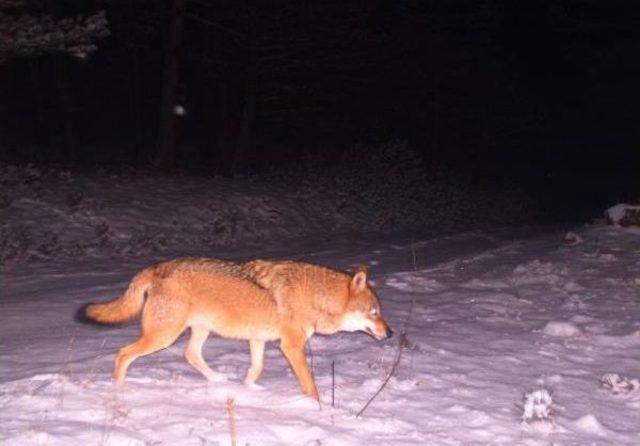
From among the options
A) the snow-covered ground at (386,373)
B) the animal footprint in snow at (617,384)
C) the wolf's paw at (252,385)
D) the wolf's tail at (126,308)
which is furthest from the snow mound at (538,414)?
the wolf's tail at (126,308)

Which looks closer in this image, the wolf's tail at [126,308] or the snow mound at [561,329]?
the wolf's tail at [126,308]

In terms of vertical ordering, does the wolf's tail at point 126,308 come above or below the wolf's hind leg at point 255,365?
above

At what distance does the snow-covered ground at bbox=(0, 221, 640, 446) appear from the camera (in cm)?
529

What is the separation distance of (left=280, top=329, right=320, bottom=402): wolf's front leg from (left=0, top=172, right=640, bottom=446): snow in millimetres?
144

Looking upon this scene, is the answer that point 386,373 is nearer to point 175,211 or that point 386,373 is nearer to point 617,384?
point 617,384

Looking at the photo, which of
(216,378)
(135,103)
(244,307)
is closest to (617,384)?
(244,307)

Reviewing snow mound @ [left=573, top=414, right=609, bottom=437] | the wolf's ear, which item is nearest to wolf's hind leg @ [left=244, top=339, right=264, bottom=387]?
the wolf's ear

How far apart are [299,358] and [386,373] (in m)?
1.27

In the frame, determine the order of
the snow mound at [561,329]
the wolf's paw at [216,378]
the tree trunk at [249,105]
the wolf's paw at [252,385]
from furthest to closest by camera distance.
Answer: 1. the tree trunk at [249,105]
2. the snow mound at [561,329]
3. the wolf's paw at [216,378]
4. the wolf's paw at [252,385]

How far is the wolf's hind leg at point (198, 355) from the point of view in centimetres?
648

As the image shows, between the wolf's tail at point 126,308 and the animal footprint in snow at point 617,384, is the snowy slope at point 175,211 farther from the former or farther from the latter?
the animal footprint in snow at point 617,384

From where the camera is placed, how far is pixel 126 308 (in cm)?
608

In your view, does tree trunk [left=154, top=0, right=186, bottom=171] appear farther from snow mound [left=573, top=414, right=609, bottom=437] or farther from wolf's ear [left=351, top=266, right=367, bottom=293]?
snow mound [left=573, top=414, right=609, bottom=437]

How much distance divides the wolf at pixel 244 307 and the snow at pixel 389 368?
415mm
